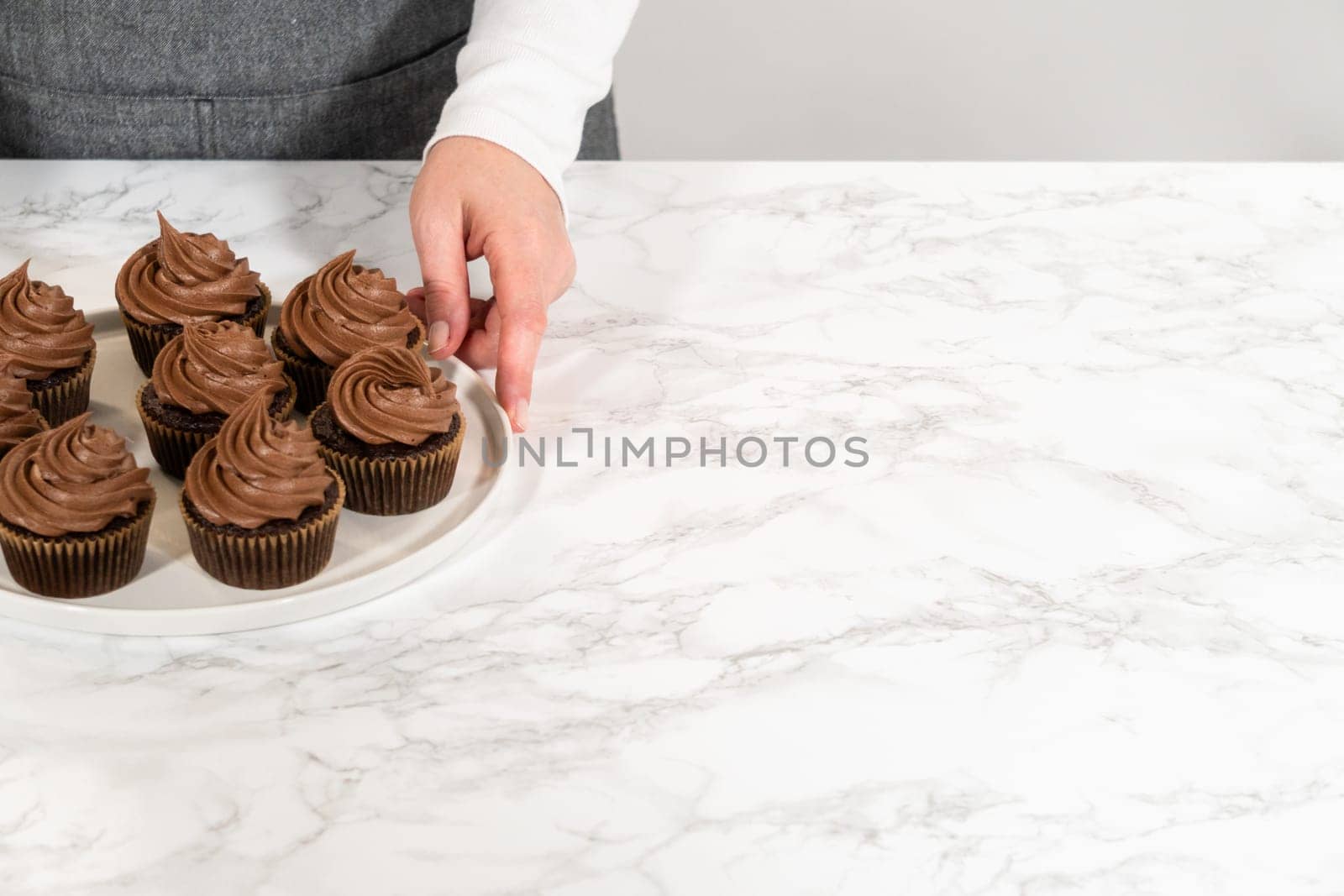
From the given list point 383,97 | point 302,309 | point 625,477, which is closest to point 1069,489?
point 625,477

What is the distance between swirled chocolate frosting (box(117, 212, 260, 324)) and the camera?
1644mm

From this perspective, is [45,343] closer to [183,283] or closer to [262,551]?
[183,283]

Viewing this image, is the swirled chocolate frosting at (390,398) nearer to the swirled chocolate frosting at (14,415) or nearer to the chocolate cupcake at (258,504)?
the chocolate cupcake at (258,504)

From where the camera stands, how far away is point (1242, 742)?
130 cm

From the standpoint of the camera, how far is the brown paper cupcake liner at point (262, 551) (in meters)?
1.33

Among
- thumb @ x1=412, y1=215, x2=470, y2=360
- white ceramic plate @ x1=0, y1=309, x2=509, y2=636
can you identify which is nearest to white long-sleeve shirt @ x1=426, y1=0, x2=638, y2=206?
thumb @ x1=412, y1=215, x2=470, y2=360

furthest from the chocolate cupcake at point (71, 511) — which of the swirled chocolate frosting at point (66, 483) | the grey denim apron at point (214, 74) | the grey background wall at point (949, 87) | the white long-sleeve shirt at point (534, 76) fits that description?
the grey background wall at point (949, 87)

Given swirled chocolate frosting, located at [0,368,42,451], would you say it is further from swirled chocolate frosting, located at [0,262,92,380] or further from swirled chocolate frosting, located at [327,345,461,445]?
swirled chocolate frosting, located at [327,345,461,445]

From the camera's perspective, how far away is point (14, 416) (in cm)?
141

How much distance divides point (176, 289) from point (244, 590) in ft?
1.57

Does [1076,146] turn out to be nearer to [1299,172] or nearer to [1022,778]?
[1299,172]

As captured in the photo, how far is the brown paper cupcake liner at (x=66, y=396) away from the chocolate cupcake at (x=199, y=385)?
96 millimetres

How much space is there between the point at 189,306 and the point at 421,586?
0.51 meters

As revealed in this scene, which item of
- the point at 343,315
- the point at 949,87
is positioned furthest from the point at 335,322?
the point at 949,87
